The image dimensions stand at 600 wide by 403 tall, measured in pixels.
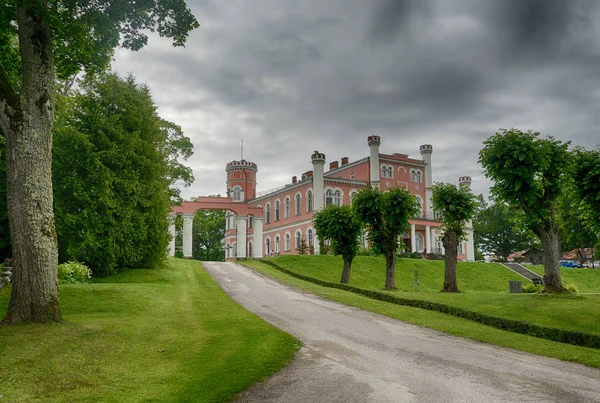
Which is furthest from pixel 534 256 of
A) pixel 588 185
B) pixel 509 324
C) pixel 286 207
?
pixel 509 324

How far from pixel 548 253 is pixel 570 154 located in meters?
3.92

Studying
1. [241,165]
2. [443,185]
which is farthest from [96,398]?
[241,165]

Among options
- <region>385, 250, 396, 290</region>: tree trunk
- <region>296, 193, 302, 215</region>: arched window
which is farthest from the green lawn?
<region>296, 193, 302, 215</region>: arched window

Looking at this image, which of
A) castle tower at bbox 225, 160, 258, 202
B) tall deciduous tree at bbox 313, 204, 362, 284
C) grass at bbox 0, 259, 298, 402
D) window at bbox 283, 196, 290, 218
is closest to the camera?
grass at bbox 0, 259, 298, 402

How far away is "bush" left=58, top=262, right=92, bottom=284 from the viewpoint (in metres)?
22.3

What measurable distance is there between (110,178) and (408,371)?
2148 cm

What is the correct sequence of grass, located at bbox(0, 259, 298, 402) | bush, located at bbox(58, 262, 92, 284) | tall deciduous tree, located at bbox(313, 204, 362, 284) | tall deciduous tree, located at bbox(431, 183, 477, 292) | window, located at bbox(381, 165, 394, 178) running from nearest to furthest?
grass, located at bbox(0, 259, 298, 402)
bush, located at bbox(58, 262, 92, 284)
tall deciduous tree, located at bbox(431, 183, 477, 292)
tall deciduous tree, located at bbox(313, 204, 362, 284)
window, located at bbox(381, 165, 394, 178)

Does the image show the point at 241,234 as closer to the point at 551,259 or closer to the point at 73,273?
the point at 73,273

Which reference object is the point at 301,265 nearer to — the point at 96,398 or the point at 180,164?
the point at 180,164

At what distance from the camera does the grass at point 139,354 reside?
7.41 metres

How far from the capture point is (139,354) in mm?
9961

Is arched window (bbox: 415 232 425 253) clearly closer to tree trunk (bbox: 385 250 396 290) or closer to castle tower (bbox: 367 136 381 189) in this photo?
castle tower (bbox: 367 136 381 189)

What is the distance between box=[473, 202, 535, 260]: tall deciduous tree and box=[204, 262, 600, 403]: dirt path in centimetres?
6842

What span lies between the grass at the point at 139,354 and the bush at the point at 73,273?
17.8ft
